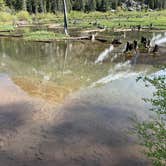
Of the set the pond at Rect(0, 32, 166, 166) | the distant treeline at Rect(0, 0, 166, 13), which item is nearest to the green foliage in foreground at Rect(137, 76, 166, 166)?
the pond at Rect(0, 32, 166, 166)

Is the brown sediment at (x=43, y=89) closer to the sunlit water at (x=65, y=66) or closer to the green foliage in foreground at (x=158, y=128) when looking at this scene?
the sunlit water at (x=65, y=66)

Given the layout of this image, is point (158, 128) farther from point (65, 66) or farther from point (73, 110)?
point (65, 66)

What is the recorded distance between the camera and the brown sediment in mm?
12914

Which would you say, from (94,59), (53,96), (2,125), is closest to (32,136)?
(2,125)

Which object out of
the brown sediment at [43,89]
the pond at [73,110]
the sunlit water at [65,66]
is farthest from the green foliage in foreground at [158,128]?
the sunlit water at [65,66]

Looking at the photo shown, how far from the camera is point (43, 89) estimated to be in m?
14.2

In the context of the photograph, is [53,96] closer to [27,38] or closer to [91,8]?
[27,38]

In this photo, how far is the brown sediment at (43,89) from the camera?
508 inches

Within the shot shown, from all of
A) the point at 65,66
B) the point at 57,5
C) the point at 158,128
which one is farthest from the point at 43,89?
the point at 57,5

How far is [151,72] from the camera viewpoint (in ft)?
56.8

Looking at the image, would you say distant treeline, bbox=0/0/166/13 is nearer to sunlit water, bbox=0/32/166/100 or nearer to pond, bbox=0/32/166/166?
sunlit water, bbox=0/32/166/100

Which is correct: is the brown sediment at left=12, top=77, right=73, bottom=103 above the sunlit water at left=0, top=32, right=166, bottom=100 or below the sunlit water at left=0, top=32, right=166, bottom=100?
above

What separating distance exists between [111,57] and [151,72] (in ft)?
18.6

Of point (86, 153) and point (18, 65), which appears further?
point (18, 65)
